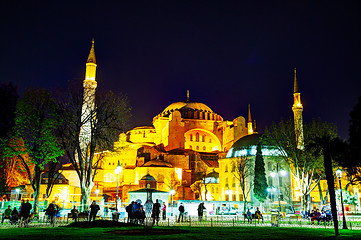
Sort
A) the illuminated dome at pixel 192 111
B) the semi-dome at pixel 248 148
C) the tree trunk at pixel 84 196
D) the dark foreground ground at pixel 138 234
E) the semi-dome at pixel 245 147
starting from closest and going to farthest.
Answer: the dark foreground ground at pixel 138 234 < the tree trunk at pixel 84 196 < the semi-dome at pixel 248 148 < the semi-dome at pixel 245 147 < the illuminated dome at pixel 192 111

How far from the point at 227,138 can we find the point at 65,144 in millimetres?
59223

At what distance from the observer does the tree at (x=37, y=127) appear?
83.3 ft

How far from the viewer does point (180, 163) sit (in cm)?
6297

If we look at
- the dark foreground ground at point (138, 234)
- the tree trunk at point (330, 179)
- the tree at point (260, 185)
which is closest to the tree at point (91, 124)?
the dark foreground ground at point (138, 234)

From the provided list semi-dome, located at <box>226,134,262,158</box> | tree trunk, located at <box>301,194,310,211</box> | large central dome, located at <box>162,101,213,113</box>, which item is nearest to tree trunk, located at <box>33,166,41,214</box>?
tree trunk, located at <box>301,194,310,211</box>

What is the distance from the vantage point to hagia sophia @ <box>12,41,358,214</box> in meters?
53.2

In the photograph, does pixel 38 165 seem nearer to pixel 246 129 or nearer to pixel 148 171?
pixel 148 171

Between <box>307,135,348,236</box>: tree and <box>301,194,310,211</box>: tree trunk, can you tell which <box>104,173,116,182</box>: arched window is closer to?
<box>301,194,310,211</box>: tree trunk

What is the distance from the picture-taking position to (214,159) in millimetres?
70500

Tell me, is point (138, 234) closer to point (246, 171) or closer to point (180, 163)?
point (246, 171)

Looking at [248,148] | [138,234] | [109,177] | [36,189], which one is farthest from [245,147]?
[138,234]

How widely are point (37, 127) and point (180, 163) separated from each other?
39299 mm

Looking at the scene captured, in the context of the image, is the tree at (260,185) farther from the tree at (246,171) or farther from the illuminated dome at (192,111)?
the illuminated dome at (192,111)

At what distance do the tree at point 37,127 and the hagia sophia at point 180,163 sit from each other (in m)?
14.4
